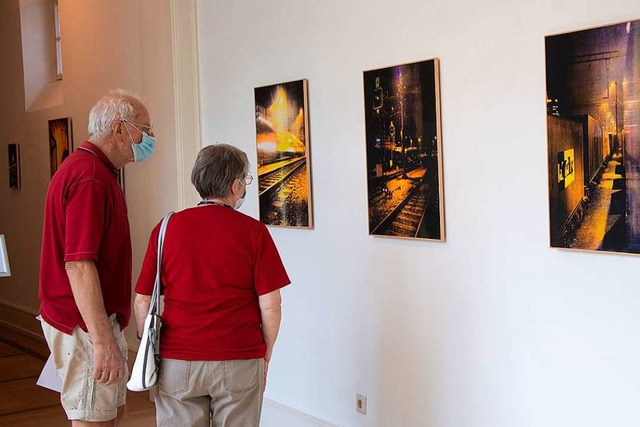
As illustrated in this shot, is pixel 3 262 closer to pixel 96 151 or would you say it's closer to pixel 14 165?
pixel 96 151

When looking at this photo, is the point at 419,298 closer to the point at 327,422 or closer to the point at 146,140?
the point at 327,422

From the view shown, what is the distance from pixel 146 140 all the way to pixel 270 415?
8.25ft

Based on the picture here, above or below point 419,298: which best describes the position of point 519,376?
below

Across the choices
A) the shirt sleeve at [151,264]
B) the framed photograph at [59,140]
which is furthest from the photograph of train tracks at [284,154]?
the framed photograph at [59,140]

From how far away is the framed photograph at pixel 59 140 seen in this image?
8305 millimetres

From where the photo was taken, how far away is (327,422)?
4922 millimetres

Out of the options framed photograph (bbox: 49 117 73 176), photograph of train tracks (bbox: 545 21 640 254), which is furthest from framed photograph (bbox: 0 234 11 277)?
framed photograph (bbox: 49 117 73 176)

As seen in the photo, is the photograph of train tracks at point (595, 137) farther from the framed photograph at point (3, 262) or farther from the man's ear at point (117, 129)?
the framed photograph at point (3, 262)

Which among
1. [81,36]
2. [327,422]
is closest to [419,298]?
[327,422]

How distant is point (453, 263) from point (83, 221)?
1.75 metres

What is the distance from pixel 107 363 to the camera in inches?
126

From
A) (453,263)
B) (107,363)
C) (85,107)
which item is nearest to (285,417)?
(453,263)

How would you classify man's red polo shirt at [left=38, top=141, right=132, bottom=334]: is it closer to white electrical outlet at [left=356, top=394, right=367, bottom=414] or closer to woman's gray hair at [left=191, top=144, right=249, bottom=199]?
woman's gray hair at [left=191, top=144, right=249, bottom=199]

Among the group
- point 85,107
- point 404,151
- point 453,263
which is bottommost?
point 453,263
